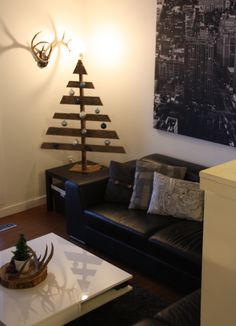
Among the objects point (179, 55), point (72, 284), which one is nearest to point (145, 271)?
point (72, 284)

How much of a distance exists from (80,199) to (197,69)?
1.47 metres

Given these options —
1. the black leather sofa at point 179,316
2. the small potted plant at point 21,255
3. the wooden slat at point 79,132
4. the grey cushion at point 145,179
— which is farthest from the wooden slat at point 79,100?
the black leather sofa at point 179,316

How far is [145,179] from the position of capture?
399cm

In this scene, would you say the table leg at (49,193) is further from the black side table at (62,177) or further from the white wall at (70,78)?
the white wall at (70,78)

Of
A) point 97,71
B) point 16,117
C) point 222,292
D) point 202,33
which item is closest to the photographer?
point 222,292

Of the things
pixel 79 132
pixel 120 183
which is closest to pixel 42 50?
pixel 79 132

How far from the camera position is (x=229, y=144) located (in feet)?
12.9

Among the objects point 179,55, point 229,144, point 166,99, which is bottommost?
point 229,144

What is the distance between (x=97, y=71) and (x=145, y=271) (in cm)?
227

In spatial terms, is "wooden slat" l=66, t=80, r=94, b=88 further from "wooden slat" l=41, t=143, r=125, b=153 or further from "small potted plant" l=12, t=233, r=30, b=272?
"small potted plant" l=12, t=233, r=30, b=272

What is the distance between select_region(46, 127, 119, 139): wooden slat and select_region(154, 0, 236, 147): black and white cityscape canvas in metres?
0.49

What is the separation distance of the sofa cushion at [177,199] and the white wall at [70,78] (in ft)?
1.65

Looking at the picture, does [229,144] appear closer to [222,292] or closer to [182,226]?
[182,226]

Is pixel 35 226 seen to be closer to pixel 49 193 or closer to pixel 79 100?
pixel 49 193
